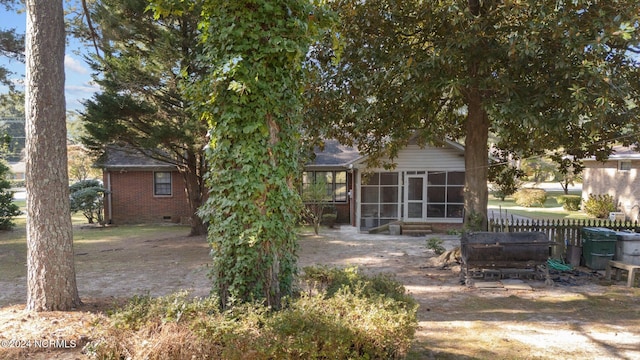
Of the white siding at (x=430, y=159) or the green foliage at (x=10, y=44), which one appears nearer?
the green foliage at (x=10, y=44)

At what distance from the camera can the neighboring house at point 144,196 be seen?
66.6 feet

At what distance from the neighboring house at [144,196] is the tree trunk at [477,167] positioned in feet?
48.6

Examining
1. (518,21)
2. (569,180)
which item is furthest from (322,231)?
(569,180)

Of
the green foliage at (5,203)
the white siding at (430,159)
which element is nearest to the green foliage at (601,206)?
the white siding at (430,159)

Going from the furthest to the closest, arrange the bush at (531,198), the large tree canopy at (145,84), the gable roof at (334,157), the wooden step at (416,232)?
the bush at (531,198) → the gable roof at (334,157) → the wooden step at (416,232) → the large tree canopy at (145,84)

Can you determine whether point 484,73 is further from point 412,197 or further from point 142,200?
point 142,200

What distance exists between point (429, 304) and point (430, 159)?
11.0 m

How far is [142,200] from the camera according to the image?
20.5 metres

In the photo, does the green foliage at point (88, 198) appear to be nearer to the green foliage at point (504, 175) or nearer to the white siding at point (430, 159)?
the white siding at point (430, 159)

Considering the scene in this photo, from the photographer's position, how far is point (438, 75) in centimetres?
849

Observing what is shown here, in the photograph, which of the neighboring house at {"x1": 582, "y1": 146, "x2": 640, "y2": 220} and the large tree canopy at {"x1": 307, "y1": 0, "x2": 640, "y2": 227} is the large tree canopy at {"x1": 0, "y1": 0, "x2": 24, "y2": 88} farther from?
the neighboring house at {"x1": 582, "y1": 146, "x2": 640, "y2": 220}

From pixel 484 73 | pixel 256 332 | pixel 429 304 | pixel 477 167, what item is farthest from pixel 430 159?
pixel 256 332

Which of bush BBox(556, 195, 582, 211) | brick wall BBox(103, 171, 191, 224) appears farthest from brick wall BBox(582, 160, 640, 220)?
brick wall BBox(103, 171, 191, 224)

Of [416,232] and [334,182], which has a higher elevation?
[334,182]
